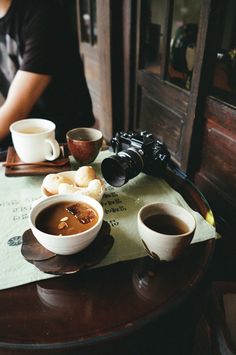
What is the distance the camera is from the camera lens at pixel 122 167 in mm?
990

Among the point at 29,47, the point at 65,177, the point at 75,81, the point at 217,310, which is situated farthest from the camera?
the point at 75,81

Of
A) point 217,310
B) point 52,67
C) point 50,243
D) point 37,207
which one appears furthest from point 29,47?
point 217,310

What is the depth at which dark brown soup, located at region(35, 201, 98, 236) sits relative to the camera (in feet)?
2.29

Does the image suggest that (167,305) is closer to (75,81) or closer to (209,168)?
(209,168)

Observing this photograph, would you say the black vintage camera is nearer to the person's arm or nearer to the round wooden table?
the round wooden table

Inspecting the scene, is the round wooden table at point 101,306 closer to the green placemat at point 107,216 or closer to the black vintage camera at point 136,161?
the green placemat at point 107,216

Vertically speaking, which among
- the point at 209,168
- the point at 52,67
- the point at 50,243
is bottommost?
the point at 209,168

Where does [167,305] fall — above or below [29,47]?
below

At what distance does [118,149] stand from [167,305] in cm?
63

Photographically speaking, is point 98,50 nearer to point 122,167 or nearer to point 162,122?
point 162,122

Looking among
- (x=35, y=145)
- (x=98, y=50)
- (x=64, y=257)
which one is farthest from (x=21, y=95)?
(x=98, y=50)

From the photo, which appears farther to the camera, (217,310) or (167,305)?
(217,310)

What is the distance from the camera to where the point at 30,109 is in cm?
147

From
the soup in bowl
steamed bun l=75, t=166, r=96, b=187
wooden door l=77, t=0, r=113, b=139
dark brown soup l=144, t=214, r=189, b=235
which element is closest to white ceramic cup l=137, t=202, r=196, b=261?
dark brown soup l=144, t=214, r=189, b=235
